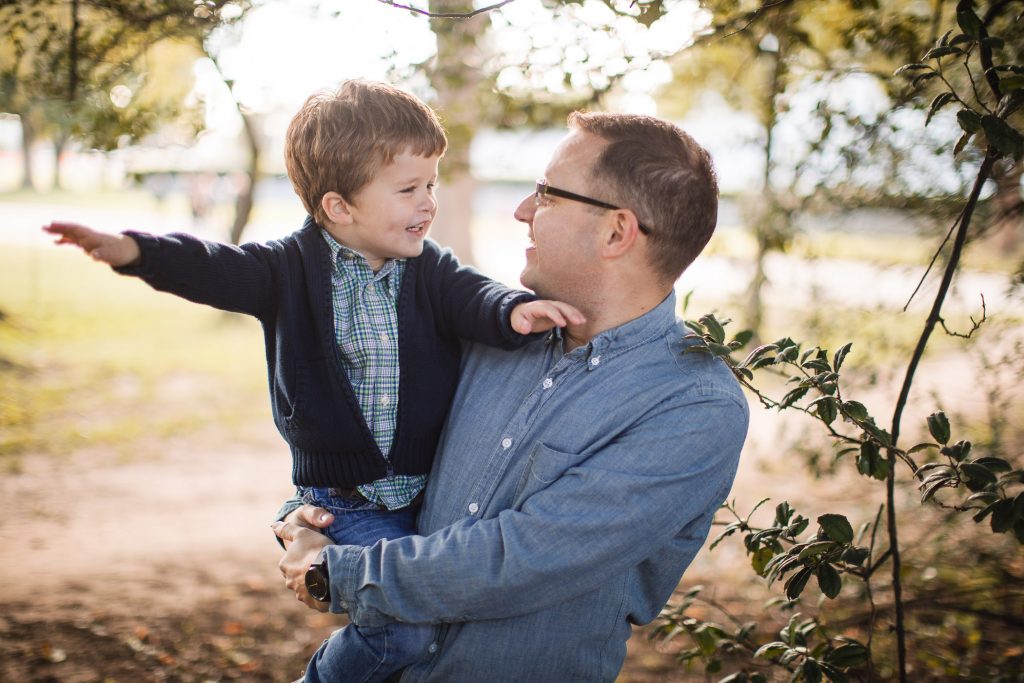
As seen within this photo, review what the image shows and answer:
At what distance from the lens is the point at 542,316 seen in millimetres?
2223

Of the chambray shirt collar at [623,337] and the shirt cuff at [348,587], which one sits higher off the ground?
the chambray shirt collar at [623,337]

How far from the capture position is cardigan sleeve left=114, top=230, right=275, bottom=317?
192 centimetres

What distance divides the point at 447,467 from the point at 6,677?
253 cm

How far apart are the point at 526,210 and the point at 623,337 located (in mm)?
490

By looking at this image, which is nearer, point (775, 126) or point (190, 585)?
point (775, 126)

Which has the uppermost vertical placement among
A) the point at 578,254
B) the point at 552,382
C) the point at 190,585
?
the point at 578,254

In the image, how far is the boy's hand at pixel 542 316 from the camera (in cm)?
220

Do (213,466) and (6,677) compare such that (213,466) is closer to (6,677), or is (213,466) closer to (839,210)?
(6,677)

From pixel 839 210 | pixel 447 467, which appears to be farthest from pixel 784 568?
pixel 839 210

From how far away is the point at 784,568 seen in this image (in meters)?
2.21

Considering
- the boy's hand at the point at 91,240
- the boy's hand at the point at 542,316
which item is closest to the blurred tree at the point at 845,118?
the boy's hand at the point at 542,316

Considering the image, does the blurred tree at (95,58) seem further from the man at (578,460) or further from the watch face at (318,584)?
the watch face at (318,584)

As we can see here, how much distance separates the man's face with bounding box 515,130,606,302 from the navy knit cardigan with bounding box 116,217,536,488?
106 mm

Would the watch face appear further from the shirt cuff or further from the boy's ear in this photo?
the boy's ear
